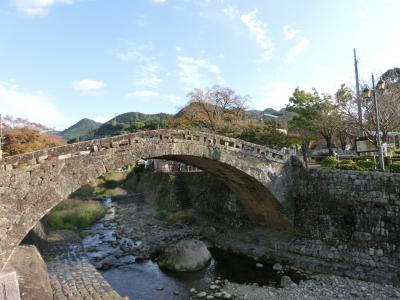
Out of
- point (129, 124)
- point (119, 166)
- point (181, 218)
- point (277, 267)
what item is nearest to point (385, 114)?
point (277, 267)

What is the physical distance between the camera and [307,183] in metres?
15.4

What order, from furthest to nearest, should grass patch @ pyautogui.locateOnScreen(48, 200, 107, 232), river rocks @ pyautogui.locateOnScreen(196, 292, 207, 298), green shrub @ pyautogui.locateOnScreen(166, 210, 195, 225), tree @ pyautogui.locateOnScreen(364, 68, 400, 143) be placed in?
green shrub @ pyautogui.locateOnScreen(166, 210, 195, 225), grass patch @ pyautogui.locateOnScreen(48, 200, 107, 232), tree @ pyautogui.locateOnScreen(364, 68, 400, 143), river rocks @ pyautogui.locateOnScreen(196, 292, 207, 298)

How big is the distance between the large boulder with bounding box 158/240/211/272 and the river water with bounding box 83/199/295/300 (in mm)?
253

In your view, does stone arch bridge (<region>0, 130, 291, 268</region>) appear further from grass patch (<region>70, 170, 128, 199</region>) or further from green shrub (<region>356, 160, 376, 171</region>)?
grass patch (<region>70, 170, 128, 199</region>)

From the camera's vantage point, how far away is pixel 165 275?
1352cm

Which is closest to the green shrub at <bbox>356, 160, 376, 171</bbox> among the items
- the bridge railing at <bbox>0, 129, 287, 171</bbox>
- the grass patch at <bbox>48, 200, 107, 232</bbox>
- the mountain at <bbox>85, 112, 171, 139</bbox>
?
the bridge railing at <bbox>0, 129, 287, 171</bbox>

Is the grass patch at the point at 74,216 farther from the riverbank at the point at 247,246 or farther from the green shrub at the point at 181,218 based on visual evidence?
the green shrub at the point at 181,218

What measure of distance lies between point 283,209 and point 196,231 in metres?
6.25

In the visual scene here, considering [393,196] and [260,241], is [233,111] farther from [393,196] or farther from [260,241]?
[393,196]

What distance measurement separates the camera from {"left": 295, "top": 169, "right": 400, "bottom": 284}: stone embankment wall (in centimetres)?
1216

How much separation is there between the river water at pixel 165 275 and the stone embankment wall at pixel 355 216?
2.89 meters

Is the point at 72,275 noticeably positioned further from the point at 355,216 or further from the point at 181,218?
the point at 355,216

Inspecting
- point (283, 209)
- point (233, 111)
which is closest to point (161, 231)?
point (283, 209)

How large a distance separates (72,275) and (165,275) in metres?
3.71
